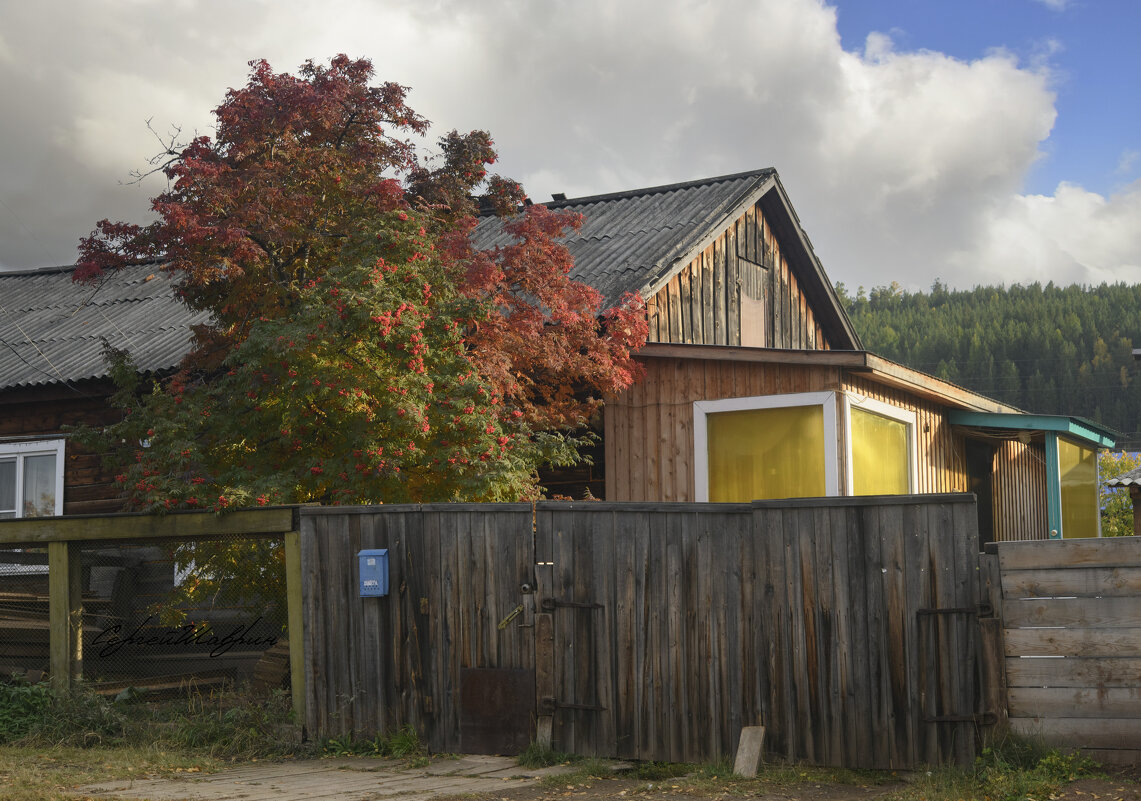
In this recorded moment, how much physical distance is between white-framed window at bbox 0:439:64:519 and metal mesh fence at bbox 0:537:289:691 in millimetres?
4627

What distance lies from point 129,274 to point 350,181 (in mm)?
9903

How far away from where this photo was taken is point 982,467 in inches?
608

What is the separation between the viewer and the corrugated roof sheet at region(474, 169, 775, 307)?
14867 mm

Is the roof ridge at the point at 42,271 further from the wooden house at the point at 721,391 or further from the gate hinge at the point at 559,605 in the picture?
the gate hinge at the point at 559,605

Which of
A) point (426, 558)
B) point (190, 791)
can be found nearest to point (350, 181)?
point (426, 558)

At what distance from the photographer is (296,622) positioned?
8875 millimetres

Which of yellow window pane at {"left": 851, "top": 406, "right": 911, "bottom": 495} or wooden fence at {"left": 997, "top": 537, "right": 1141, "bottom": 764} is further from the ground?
yellow window pane at {"left": 851, "top": 406, "right": 911, "bottom": 495}

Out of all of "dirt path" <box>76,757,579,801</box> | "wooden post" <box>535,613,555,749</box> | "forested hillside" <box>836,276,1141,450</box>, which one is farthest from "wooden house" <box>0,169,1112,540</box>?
"forested hillside" <box>836,276,1141,450</box>

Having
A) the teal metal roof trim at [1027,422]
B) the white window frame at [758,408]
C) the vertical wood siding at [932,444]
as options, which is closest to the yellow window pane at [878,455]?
the vertical wood siding at [932,444]

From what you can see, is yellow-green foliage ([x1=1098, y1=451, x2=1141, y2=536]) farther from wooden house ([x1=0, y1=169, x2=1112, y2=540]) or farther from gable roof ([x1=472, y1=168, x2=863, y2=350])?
gable roof ([x1=472, y1=168, x2=863, y2=350])

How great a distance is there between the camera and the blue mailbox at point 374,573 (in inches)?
335

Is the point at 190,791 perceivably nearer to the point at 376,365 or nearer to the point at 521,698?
the point at 521,698

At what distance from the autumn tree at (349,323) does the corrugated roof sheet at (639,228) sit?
2.05 m

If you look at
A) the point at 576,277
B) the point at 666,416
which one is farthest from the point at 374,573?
the point at 576,277
